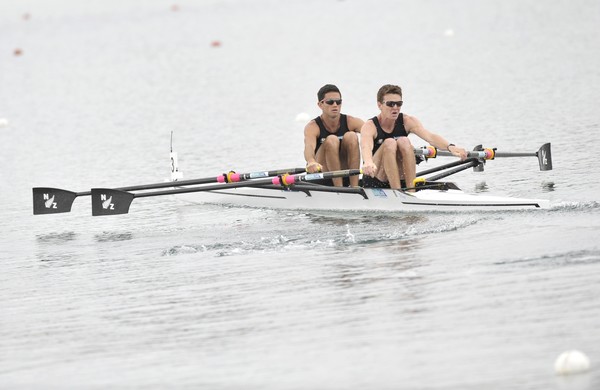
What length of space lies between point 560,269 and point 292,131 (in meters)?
14.1

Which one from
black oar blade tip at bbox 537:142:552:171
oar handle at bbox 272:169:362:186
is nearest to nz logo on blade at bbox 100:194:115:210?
oar handle at bbox 272:169:362:186

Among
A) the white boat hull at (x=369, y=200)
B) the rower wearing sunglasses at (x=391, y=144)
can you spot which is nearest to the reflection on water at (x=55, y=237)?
the white boat hull at (x=369, y=200)

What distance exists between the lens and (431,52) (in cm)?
3931

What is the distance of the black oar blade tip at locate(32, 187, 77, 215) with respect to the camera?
51.0 feet

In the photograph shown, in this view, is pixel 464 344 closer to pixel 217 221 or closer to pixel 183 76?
pixel 217 221

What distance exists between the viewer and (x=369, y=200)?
558 inches

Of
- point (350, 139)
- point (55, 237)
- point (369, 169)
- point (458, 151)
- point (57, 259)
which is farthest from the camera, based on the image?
point (350, 139)

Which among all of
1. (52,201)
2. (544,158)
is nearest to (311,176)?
(544,158)

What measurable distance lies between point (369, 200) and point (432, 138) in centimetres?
98

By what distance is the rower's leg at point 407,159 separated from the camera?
13977mm

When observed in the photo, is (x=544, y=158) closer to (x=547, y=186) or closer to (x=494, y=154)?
(x=547, y=186)

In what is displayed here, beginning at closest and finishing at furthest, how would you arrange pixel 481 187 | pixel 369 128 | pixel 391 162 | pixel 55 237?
pixel 391 162 < pixel 369 128 < pixel 55 237 < pixel 481 187

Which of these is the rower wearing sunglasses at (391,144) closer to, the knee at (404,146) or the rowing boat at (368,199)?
the knee at (404,146)

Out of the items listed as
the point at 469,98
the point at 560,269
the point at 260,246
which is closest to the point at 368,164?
the point at 260,246
